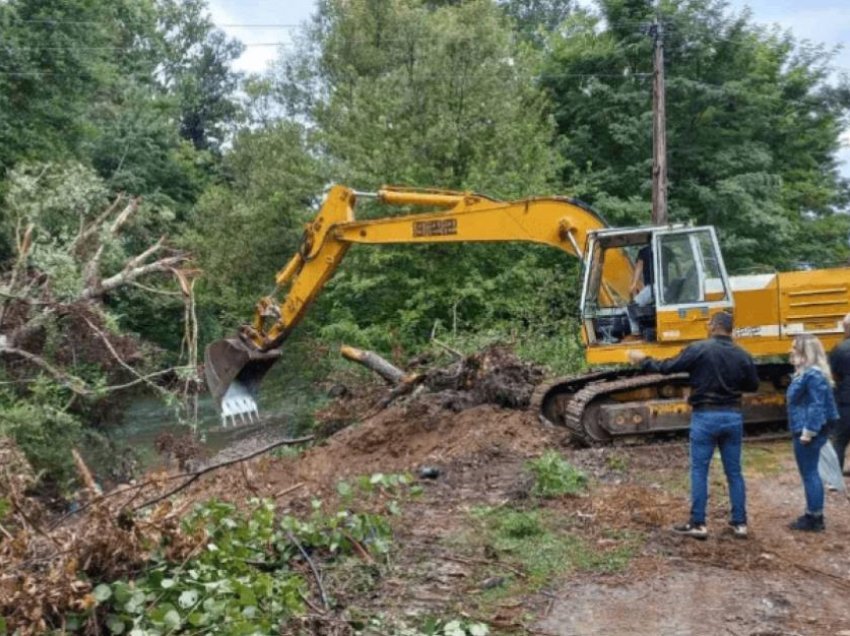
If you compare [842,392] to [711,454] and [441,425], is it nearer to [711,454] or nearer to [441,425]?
[711,454]

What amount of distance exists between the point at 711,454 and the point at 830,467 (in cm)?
148

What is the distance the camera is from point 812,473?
7.60 metres

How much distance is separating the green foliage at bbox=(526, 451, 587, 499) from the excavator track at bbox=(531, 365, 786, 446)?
1880 millimetres

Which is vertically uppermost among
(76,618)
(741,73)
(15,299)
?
(741,73)

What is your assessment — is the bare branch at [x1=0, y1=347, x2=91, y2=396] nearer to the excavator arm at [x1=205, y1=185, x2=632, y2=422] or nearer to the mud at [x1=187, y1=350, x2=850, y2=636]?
the excavator arm at [x1=205, y1=185, x2=632, y2=422]

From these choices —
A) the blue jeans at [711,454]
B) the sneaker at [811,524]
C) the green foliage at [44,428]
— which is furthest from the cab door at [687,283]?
the green foliage at [44,428]

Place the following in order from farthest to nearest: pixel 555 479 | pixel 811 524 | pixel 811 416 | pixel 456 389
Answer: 1. pixel 456 389
2. pixel 555 479
3. pixel 811 524
4. pixel 811 416

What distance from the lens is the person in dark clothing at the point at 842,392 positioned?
340 inches

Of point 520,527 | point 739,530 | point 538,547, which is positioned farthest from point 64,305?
point 739,530

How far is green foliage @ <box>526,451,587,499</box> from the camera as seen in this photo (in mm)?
8523

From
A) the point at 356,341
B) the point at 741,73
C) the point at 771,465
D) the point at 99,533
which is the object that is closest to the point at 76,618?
the point at 99,533

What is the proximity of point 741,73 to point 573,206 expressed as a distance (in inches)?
543

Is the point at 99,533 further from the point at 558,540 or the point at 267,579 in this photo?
the point at 558,540

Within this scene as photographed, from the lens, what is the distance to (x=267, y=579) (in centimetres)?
534
